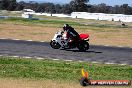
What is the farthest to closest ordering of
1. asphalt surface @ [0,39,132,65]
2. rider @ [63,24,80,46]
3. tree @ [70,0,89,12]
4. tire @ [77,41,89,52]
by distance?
1. tree @ [70,0,89,12]
2. tire @ [77,41,89,52]
3. rider @ [63,24,80,46]
4. asphalt surface @ [0,39,132,65]

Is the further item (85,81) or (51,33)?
(51,33)

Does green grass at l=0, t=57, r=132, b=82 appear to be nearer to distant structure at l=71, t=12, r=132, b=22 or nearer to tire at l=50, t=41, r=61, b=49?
tire at l=50, t=41, r=61, b=49

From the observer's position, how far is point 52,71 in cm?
1659

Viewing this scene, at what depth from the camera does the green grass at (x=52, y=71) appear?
15.2 metres

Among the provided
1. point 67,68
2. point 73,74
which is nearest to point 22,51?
point 67,68

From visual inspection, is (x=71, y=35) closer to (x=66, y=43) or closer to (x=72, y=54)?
(x=66, y=43)

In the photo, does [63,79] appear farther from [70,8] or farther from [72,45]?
[70,8]

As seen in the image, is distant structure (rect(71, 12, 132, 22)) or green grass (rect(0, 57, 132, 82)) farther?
distant structure (rect(71, 12, 132, 22))

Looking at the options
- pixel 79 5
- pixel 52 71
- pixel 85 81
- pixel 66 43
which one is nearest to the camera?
pixel 85 81

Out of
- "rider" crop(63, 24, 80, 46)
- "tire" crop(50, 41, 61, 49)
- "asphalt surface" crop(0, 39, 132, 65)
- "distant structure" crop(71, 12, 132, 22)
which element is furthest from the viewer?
"distant structure" crop(71, 12, 132, 22)

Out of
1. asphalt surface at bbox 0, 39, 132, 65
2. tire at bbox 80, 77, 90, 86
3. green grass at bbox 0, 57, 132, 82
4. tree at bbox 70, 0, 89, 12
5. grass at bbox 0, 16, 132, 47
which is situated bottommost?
tree at bbox 70, 0, 89, 12

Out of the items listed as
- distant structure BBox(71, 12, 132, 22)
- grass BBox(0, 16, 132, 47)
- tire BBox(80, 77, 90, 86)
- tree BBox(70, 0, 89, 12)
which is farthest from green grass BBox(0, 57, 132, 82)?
tree BBox(70, 0, 89, 12)

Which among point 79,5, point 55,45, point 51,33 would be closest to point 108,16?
point 79,5

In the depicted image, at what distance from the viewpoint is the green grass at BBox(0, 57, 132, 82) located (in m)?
15.2
